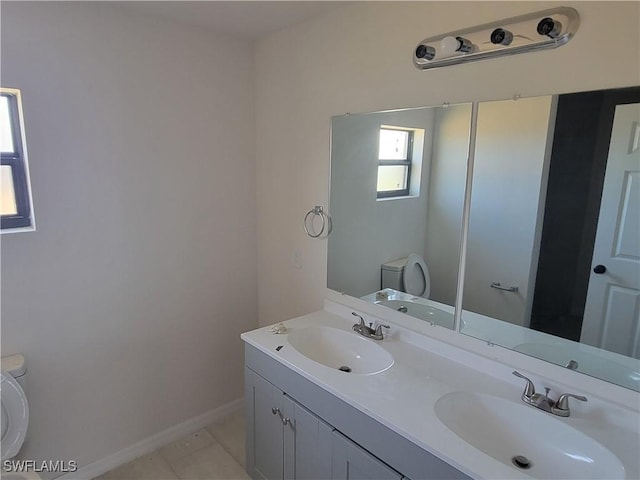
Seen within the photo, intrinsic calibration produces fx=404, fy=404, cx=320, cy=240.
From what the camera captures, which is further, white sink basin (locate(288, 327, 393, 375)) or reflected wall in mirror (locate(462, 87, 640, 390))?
white sink basin (locate(288, 327, 393, 375))

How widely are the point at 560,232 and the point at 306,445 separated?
4.35 feet

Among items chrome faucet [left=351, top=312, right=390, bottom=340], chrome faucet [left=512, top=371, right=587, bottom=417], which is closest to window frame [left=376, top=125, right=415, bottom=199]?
chrome faucet [left=351, top=312, right=390, bottom=340]

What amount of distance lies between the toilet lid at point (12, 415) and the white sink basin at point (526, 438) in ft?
5.70

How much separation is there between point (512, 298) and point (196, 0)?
1898 millimetres

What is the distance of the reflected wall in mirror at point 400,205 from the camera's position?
1.71 metres

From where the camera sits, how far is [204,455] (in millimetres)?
2395

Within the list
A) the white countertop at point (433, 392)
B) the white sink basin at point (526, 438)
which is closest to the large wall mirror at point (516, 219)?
the white countertop at point (433, 392)

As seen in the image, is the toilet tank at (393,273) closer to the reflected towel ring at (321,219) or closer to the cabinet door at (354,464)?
the reflected towel ring at (321,219)

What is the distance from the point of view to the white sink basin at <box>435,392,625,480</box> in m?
1.23

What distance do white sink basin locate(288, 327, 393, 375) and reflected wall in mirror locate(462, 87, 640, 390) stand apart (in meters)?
0.47

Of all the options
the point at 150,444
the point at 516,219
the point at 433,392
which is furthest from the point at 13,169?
the point at 516,219

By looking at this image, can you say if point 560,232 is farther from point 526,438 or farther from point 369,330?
point 369,330

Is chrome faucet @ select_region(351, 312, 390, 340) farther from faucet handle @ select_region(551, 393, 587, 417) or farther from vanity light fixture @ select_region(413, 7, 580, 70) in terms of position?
vanity light fixture @ select_region(413, 7, 580, 70)

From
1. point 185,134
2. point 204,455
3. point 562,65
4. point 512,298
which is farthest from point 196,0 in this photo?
point 204,455
